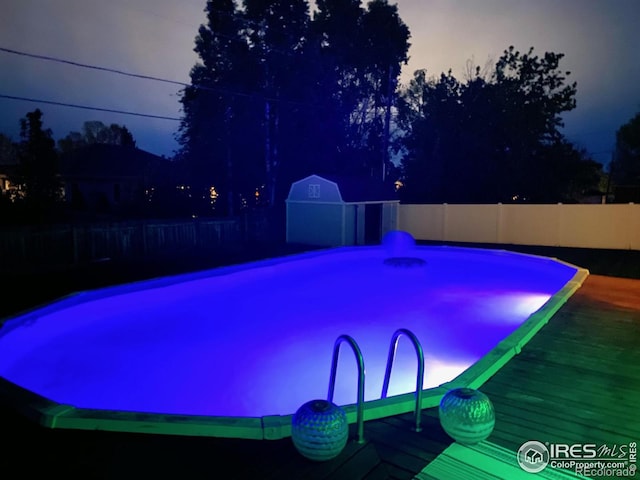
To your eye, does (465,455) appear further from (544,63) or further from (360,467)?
(544,63)

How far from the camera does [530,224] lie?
1579cm

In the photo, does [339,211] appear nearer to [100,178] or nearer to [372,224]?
[372,224]

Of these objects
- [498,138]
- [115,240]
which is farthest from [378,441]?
[498,138]

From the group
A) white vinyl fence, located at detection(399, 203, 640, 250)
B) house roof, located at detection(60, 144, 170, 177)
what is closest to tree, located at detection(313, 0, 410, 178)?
white vinyl fence, located at detection(399, 203, 640, 250)

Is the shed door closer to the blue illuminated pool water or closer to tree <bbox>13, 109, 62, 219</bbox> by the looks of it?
the blue illuminated pool water

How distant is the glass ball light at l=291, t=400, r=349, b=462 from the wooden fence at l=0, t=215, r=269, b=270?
1053cm

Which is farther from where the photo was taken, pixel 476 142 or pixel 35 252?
pixel 476 142

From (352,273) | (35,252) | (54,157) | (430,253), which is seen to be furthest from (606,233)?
(54,157)

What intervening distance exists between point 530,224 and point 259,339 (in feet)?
37.6

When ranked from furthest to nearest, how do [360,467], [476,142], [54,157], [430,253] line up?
[476,142] < [54,157] < [430,253] < [360,467]

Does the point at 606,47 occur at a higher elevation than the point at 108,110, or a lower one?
higher

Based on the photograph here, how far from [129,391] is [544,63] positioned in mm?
24136

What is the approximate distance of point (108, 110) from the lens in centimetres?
1522

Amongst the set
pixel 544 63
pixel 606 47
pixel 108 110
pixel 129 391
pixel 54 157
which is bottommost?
pixel 129 391
